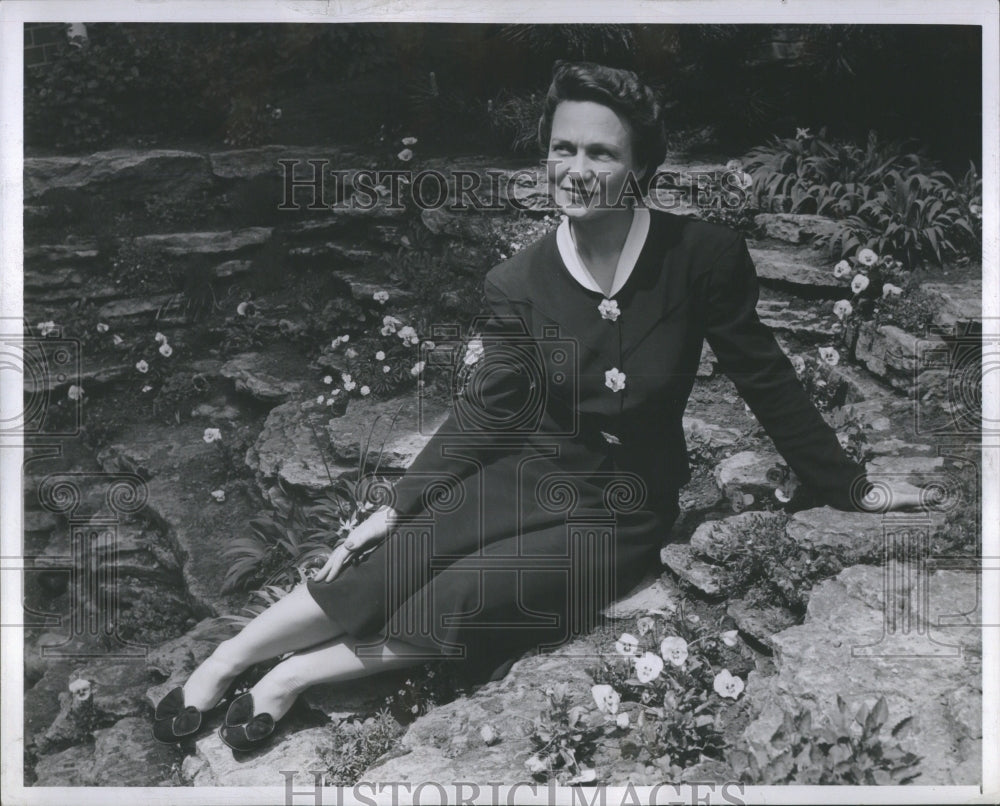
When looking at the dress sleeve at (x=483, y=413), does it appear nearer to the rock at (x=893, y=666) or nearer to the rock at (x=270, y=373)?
the rock at (x=270, y=373)

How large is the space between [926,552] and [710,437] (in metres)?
0.88

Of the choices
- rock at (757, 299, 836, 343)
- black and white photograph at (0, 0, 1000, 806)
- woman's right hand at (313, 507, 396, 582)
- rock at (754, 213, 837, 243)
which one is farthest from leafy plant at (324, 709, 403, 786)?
rock at (754, 213, 837, 243)

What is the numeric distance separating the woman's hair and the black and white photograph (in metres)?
0.01

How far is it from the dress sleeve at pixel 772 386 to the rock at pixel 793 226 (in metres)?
0.12

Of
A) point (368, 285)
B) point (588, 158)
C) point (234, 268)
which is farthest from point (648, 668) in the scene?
point (234, 268)

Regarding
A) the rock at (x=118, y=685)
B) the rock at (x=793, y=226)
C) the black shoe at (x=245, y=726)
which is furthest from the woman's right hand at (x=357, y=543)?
the rock at (x=793, y=226)

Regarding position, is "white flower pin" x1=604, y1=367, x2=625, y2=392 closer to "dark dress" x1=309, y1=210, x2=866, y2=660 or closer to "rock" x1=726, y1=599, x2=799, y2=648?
"dark dress" x1=309, y1=210, x2=866, y2=660

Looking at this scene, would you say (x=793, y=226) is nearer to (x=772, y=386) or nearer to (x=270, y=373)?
(x=772, y=386)

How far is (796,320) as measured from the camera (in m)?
3.83

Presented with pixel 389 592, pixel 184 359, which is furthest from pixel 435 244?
pixel 389 592

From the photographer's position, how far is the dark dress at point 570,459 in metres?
3.71

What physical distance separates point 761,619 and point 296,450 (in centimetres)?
177

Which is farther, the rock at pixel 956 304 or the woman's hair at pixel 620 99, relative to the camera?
the rock at pixel 956 304

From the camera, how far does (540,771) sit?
3660mm
